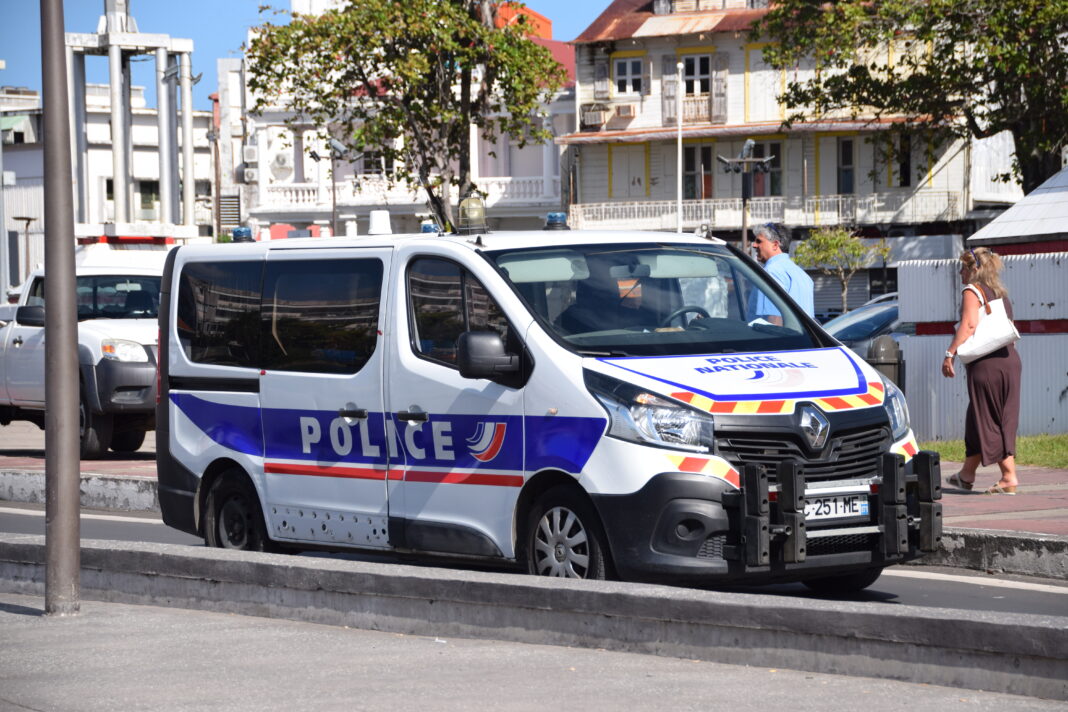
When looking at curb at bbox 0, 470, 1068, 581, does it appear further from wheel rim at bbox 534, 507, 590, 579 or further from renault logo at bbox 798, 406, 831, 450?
wheel rim at bbox 534, 507, 590, 579

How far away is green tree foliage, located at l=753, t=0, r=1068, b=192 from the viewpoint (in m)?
32.0

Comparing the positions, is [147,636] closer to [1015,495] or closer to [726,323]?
[726,323]

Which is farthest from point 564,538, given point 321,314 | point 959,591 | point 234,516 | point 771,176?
point 771,176

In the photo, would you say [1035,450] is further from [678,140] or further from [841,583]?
[678,140]

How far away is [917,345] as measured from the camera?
55.5ft

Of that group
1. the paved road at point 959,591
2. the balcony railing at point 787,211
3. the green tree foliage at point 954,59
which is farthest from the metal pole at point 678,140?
the paved road at point 959,591

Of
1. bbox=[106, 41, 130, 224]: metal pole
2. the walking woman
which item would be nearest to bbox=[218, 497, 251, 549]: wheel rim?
the walking woman

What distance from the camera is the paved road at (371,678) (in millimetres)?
6055

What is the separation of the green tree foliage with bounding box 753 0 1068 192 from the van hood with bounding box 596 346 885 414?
25058 mm

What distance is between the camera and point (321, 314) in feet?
31.2

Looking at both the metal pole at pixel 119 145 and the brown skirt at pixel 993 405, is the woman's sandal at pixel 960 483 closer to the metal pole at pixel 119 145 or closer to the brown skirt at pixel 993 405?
the brown skirt at pixel 993 405

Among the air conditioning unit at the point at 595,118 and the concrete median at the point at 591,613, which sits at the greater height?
the air conditioning unit at the point at 595,118

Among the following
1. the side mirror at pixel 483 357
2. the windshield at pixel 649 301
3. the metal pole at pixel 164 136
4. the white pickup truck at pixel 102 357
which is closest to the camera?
the side mirror at pixel 483 357

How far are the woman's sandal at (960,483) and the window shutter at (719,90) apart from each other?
160 ft
